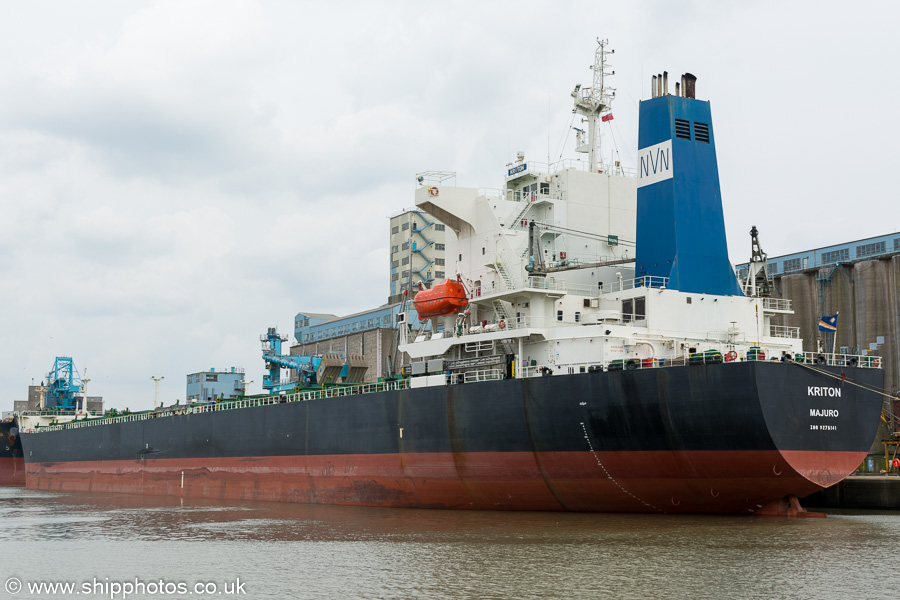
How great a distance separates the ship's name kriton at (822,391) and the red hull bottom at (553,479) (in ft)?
4.34

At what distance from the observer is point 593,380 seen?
72.2ft

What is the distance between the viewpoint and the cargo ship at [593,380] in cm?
2059

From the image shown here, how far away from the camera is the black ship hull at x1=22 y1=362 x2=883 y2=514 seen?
20.2m

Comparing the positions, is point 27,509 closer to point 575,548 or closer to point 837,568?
point 575,548

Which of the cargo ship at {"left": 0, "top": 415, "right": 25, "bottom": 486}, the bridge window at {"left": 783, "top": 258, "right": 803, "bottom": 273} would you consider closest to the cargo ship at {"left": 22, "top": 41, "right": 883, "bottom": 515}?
the bridge window at {"left": 783, "top": 258, "right": 803, "bottom": 273}

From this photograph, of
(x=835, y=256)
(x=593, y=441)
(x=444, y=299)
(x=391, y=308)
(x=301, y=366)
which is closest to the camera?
(x=593, y=441)

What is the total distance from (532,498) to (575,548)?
22.0ft

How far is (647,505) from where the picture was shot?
22.0 meters

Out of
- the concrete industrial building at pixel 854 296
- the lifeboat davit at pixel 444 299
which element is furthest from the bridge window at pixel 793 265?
the lifeboat davit at pixel 444 299

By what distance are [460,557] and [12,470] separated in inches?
1898

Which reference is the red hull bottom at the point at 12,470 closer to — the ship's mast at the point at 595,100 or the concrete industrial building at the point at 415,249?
the concrete industrial building at the point at 415,249

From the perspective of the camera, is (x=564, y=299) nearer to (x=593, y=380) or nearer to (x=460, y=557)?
(x=593, y=380)

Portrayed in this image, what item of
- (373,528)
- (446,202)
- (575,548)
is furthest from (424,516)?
(446,202)

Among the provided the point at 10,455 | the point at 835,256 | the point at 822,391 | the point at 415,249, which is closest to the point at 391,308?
the point at 415,249
